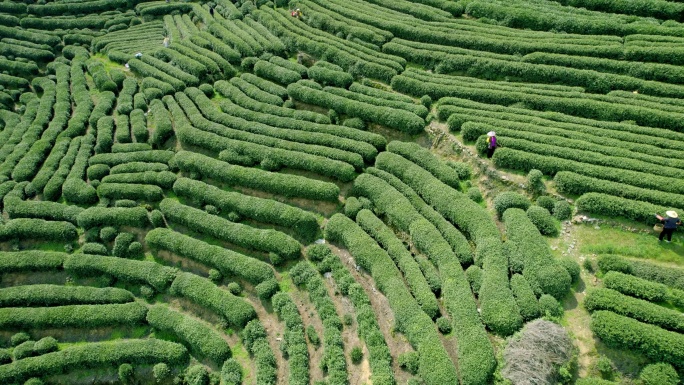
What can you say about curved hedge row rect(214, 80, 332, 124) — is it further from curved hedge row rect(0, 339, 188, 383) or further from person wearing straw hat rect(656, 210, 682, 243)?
person wearing straw hat rect(656, 210, 682, 243)

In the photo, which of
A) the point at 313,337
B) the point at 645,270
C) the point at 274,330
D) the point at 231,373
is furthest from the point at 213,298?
the point at 645,270

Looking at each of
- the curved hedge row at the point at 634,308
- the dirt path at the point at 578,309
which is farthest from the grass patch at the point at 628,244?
the curved hedge row at the point at 634,308

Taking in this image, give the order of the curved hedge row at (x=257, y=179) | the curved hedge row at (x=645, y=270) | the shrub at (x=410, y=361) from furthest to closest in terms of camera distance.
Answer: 1. the curved hedge row at (x=257, y=179)
2. the shrub at (x=410, y=361)
3. the curved hedge row at (x=645, y=270)

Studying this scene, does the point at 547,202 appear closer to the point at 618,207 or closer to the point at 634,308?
the point at 618,207

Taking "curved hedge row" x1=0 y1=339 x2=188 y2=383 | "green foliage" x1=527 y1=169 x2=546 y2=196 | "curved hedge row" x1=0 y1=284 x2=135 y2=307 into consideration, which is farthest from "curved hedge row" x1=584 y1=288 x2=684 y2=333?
"curved hedge row" x1=0 y1=284 x2=135 y2=307

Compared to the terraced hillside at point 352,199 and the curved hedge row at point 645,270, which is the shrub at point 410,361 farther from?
the curved hedge row at point 645,270

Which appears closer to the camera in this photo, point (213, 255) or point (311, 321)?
point (311, 321)
